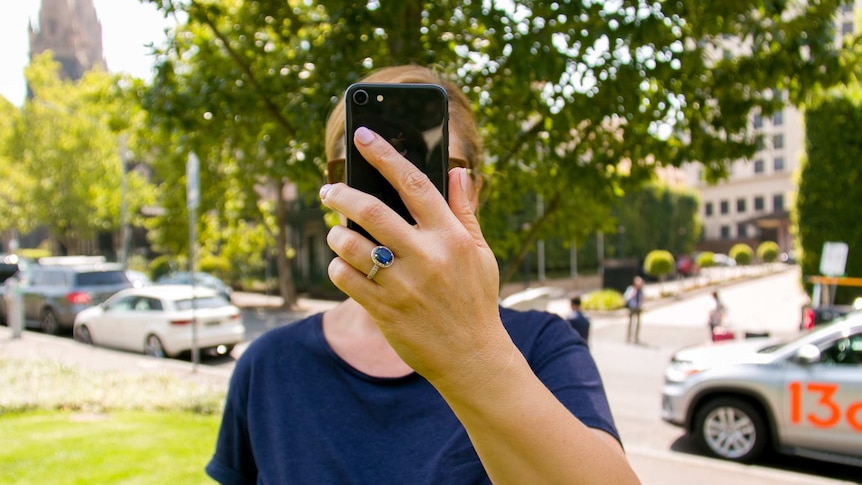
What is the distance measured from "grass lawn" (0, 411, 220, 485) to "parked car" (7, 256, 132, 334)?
10.2m

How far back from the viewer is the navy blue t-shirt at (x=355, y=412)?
131 centimetres

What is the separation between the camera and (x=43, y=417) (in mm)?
6266

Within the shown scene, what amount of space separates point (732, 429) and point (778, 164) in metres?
72.0

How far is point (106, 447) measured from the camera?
17.1ft

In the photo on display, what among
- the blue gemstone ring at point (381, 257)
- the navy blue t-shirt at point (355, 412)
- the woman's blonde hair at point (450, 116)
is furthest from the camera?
the woman's blonde hair at point (450, 116)

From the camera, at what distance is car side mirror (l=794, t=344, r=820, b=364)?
654 cm

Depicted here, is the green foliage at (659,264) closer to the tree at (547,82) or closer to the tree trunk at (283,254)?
the tree trunk at (283,254)

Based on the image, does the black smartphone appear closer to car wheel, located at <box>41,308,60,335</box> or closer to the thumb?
the thumb

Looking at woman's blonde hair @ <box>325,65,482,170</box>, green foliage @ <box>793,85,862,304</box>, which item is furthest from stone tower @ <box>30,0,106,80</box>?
woman's blonde hair @ <box>325,65,482,170</box>

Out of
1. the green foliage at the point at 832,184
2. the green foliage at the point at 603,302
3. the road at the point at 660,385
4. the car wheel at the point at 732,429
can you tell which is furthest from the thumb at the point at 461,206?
the green foliage at the point at 603,302

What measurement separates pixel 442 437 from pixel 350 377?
0.91 ft

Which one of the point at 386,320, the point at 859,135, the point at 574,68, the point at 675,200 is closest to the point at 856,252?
the point at 859,135

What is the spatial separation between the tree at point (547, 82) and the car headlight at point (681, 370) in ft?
11.7

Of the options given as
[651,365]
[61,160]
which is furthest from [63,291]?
[61,160]
